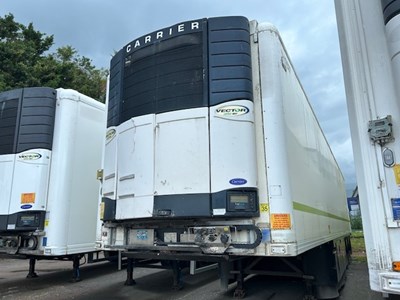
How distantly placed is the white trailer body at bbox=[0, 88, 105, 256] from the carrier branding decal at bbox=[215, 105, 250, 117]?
13.4 ft

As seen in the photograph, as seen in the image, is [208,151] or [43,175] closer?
[208,151]

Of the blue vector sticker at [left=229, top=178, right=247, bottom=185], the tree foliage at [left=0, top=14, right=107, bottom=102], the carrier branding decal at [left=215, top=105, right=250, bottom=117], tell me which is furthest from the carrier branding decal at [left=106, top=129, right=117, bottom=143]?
the tree foliage at [left=0, top=14, right=107, bottom=102]

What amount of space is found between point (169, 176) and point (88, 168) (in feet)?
12.9

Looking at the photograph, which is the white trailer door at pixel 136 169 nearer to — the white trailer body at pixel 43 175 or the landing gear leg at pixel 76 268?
the white trailer body at pixel 43 175

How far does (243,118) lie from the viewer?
380cm

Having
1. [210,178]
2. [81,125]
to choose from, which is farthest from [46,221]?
[210,178]

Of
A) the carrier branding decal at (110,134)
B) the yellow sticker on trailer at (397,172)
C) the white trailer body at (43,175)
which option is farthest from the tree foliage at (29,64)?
the yellow sticker on trailer at (397,172)

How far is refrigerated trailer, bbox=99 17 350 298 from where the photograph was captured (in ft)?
12.0

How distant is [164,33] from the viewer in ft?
14.5

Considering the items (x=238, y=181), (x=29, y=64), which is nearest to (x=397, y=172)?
(x=238, y=181)

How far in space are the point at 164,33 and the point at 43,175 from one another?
149 inches

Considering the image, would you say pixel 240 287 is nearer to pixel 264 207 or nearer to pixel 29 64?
pixel 264 207

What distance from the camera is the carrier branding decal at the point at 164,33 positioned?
4230mm

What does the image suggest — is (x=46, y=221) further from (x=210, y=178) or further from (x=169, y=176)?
(x=210, y=178)
